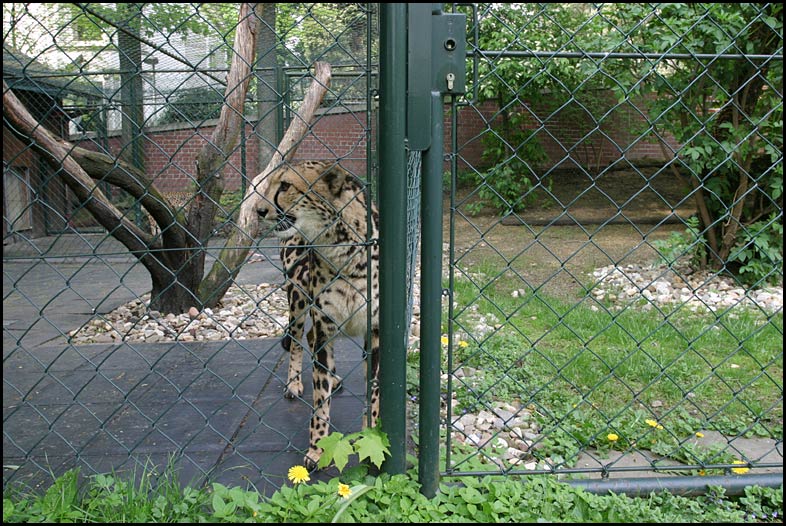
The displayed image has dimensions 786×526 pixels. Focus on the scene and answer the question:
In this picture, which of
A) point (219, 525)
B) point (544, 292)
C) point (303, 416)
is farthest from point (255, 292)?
point (219, 525)

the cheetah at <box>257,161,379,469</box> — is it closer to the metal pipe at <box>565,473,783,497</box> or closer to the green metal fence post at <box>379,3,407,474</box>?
the green metal fence post at <box>379,3,407,474</box>

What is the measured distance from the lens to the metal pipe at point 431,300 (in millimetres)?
2104

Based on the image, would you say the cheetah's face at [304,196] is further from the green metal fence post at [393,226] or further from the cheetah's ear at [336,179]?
the green metal fence post at [393,226]

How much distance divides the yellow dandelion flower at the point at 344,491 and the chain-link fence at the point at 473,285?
421 millimetres

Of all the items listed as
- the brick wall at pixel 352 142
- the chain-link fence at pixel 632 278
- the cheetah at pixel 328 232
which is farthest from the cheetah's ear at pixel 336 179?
the brick wall at pixel 352 142

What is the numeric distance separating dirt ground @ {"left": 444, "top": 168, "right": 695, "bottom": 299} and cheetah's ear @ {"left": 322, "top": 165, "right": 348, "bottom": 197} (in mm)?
1767

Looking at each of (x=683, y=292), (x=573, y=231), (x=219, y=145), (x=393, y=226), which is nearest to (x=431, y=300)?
(x=393, y=226)

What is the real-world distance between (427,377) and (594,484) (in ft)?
2.53

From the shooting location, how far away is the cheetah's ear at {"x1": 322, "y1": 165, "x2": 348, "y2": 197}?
304cm

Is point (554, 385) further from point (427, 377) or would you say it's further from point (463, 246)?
point (463, 246)

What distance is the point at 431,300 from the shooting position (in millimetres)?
2166

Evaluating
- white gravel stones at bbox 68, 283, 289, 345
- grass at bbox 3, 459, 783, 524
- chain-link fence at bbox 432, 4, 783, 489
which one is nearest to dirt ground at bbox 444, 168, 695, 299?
chain-link fence at bbox 432, 4, 783, 489

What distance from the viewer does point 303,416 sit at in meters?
3.42

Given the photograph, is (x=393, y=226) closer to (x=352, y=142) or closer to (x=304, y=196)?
(x=304, y=196)
